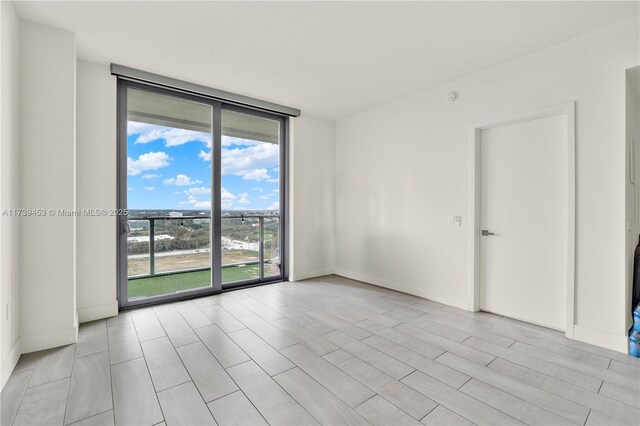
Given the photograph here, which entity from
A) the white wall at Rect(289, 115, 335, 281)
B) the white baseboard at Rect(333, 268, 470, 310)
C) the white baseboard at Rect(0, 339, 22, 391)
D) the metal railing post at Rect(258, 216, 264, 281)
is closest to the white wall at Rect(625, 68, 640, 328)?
the white baseboard at Rect(333, 268, 470, 310)

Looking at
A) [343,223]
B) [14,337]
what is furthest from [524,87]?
[14,337]

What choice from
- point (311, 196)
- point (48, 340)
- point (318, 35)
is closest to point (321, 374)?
point (48, 340)

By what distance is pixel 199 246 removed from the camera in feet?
13.6

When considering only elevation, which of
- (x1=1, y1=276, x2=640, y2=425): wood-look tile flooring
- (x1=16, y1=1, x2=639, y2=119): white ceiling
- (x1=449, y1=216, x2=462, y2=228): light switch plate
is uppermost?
(x1=16, y1=1, x2=639, y2=119): white ceiling

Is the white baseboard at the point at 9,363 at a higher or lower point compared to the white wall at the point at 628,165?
lower

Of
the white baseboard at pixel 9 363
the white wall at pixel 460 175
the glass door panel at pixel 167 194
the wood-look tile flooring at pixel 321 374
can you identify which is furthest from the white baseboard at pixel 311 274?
the white baseboard at pixel 9 363

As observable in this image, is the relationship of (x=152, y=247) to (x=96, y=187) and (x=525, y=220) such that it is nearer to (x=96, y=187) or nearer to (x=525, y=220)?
(x=96, y=187)

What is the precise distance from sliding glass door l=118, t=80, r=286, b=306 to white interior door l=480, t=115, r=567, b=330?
2.99 m

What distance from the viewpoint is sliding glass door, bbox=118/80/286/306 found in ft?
11.9

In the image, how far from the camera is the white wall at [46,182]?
2.49 m

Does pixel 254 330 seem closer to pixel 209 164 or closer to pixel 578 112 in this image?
pixel 209 164

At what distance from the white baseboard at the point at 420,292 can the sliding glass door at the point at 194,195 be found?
1.27 metres

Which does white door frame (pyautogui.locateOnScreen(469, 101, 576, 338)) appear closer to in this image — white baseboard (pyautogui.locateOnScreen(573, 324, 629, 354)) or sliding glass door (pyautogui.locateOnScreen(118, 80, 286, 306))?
white baseboard (pyautogui.locateOnScreen(573, 324, 629, 354))

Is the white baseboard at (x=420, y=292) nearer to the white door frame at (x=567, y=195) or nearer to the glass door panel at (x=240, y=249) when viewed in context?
the white door frame at (x=567, y=195)
